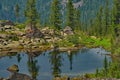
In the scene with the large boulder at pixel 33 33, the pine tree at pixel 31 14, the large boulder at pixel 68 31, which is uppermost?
the pine tree at pixel 31 14

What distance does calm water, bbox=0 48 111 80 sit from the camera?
7119 cm

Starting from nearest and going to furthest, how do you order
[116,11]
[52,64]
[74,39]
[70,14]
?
[52,64], [74,39], [116,11], [70,14]

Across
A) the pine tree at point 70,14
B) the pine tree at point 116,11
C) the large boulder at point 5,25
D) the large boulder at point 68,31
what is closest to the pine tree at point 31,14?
the large boulder at point 5,25

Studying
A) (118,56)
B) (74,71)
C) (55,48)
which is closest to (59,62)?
(74,71)

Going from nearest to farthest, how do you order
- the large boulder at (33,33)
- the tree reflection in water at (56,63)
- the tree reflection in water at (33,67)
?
1. the tree reflection in water at (33,67)
2. the tree reflection in water at (56,63)
3. the large boulder at (33,33)

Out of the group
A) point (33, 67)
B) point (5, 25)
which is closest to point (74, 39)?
point (5, 25)

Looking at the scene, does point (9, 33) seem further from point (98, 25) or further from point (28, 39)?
point (98, 25)

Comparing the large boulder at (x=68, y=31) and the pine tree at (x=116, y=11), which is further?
the large boulder at (x=68, y=31)

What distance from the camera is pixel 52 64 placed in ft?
273

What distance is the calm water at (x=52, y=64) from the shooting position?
71188 mm

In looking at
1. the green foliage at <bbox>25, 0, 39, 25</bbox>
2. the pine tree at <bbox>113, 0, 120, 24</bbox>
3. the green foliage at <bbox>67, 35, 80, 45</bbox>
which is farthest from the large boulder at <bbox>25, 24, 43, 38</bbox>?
the pine tree at <bbox>113, 0, 120, 24</bbox>

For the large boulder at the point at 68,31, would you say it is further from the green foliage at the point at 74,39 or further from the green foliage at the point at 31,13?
the green foliage at the point at 31,13

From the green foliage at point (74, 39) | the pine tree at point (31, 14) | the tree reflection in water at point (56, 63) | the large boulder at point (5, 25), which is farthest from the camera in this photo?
the pine tree at point (31, 14)

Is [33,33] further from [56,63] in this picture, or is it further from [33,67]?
[33,67]
